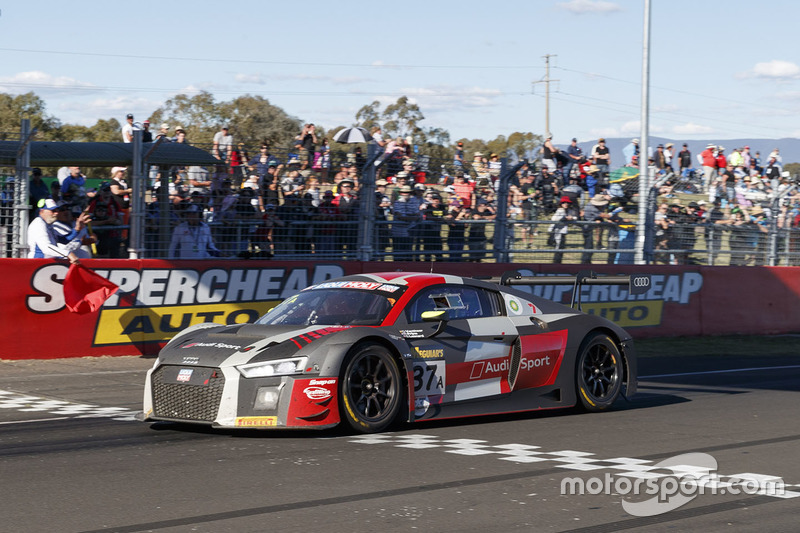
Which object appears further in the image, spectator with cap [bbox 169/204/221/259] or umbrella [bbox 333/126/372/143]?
umbrella [bbox 333/126/372/143]

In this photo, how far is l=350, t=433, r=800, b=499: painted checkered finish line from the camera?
21.2 feet

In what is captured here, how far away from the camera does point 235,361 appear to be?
7.53 metres

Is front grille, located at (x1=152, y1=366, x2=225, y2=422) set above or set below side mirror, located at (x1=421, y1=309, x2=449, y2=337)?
below

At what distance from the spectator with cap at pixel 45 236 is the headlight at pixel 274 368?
6245mm

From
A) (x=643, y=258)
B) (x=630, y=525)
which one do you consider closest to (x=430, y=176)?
(x=643, y=258)

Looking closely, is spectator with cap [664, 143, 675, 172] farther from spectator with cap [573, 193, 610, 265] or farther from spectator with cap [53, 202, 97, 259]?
spectator with cap [53, 202, 97, 259]

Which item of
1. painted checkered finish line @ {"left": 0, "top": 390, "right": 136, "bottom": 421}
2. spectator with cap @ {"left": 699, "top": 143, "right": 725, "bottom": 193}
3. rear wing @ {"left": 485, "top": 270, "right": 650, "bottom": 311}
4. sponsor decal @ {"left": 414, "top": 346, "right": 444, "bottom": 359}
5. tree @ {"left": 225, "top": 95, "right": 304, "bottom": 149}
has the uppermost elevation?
tree @ {"left": 225, "top": 95, "right": 304, "bottom": 149}

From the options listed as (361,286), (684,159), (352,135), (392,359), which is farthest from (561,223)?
(684,159)

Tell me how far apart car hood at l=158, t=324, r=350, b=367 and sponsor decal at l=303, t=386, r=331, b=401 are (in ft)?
1.02

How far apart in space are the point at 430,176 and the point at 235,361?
865cm

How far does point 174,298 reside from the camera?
537 inches

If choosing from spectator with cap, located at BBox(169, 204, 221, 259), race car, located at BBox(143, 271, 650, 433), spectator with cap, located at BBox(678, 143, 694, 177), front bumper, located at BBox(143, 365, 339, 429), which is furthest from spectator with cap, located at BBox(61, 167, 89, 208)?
spectator with cap, located at BBox(678, 143, 694, 177)

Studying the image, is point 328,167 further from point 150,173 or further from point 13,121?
point 13,121

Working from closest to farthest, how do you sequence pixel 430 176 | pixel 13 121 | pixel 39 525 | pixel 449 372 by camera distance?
pixel 39 525, pixel 449 372, pixel 430 176, pixel 13 121
